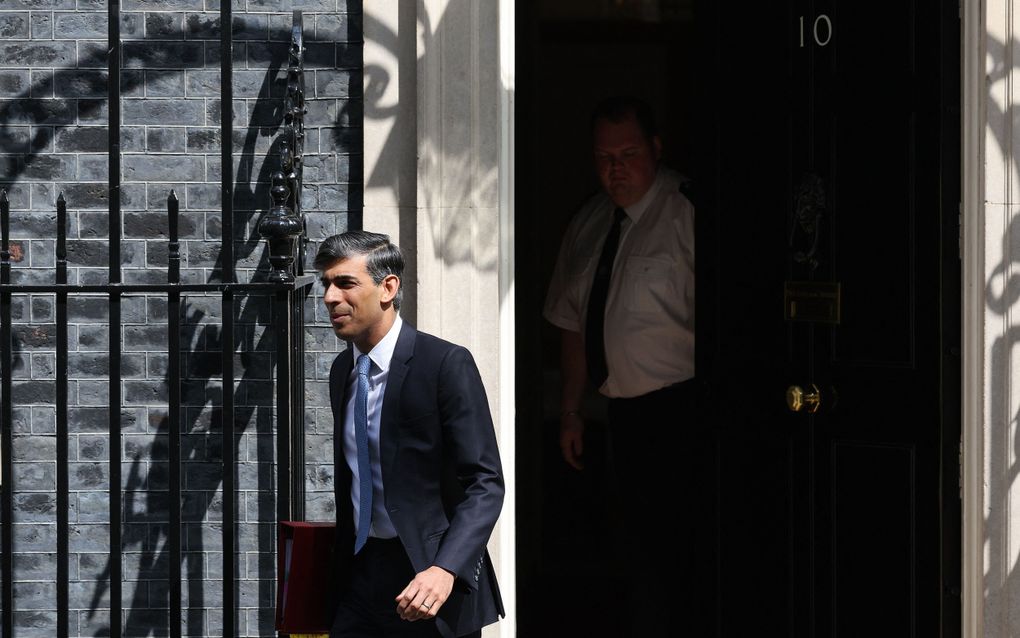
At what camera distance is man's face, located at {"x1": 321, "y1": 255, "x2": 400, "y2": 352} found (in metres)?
3.46

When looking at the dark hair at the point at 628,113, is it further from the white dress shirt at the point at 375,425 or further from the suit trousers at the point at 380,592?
the suit trousers at the point at 380,592

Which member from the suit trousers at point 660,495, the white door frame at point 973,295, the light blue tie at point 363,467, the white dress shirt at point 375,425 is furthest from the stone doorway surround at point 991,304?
the light blue tie at point 363,467

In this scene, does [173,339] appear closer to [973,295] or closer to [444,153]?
[444,153]

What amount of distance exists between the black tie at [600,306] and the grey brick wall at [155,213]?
4.37 feet

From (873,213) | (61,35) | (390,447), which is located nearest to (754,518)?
(873,213)

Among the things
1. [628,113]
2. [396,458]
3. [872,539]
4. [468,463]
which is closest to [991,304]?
[872,539]

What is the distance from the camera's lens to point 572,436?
18.5ft

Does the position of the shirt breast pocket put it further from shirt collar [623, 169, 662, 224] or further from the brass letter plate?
the brass letter plate

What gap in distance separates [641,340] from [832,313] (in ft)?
2.83

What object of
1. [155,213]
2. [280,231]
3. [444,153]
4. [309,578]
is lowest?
[309,578]

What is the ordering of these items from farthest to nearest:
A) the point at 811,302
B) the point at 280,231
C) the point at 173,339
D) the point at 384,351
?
the point at 811,302 → the point at 173,339 → the point at 280,231 → the point at 384,351

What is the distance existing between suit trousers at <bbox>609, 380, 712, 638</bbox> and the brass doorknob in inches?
21.8

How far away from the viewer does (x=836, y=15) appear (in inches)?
190

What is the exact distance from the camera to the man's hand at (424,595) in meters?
3.23
